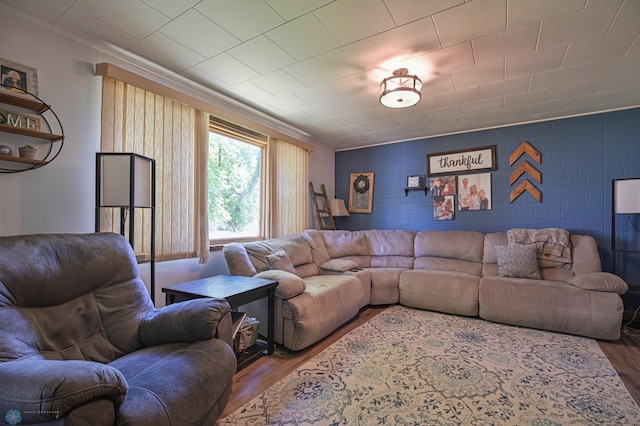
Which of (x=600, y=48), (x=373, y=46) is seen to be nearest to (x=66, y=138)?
(x=373, y=46)

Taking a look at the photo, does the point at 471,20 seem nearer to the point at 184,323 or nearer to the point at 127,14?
the point at 127,14

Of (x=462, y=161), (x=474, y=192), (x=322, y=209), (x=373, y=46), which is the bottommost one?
(x=322, y=209)

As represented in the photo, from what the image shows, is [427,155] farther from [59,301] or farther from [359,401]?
[59,301]

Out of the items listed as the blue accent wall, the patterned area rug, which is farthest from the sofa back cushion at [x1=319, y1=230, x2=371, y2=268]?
the patterned area rug

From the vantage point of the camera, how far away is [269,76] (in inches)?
103

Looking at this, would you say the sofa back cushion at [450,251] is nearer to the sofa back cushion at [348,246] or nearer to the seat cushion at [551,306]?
the seat cushion at [551,306]

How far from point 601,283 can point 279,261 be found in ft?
9.86

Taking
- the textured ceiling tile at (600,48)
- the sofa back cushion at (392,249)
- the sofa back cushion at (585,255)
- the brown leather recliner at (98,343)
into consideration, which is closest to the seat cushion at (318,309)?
the brown leather recliner at (98,343)

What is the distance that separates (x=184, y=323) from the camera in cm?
150

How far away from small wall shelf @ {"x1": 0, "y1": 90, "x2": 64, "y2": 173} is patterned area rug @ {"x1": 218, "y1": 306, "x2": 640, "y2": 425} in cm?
196

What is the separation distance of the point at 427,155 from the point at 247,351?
144 inches

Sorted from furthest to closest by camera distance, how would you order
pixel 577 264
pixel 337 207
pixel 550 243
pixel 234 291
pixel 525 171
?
pixel 337 207 → pixel 525 171 → pixel 550 243 → pixel 577 264 → pixel 234 291

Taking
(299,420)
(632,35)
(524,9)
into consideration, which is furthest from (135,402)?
(632,35)

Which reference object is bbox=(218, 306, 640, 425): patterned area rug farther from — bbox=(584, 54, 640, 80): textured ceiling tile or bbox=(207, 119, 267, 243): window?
bbox=(584, 54, 640, 80): textured ceiling tile
